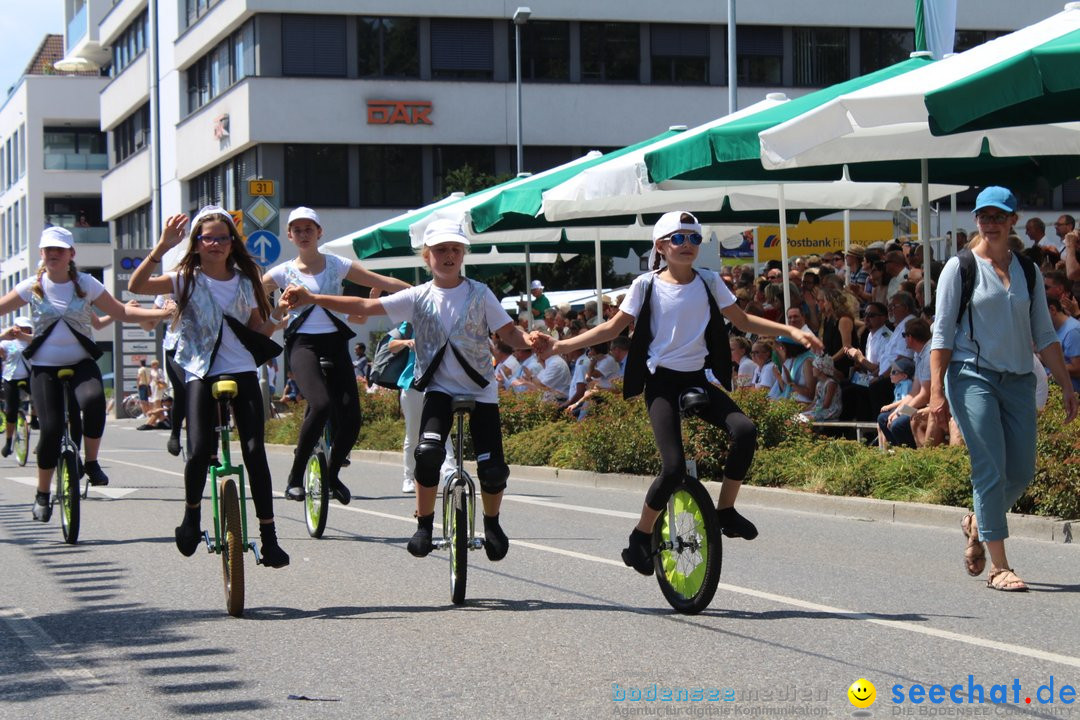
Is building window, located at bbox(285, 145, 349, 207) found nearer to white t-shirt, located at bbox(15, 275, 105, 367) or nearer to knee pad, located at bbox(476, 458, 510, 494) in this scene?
white t-shirt, located at bbox(15, 275, 105, 367)

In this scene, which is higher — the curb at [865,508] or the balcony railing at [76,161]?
the balcony railing at [76,161]

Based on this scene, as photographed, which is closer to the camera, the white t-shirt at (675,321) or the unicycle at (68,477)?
the white t-shirt at (675,321)

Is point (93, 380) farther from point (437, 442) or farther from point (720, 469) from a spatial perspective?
point (720, 469)

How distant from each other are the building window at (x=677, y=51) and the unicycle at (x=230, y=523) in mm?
41560

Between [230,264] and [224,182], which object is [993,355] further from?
[224,182]

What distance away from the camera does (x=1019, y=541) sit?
11.1 m

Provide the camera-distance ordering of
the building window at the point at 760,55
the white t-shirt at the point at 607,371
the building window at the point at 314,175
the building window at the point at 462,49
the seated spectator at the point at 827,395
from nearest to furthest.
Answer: the seated spectator at the point at 827,395, the white t-shirt at the point at 607,371, the building window at the point at 314,175, the building window at the point at 462,49, the building window at the point at 760,55

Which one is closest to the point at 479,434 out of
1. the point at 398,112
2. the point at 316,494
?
the point at 316,494

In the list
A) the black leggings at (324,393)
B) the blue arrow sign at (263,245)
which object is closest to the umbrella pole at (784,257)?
the blue arrow sign at (263,245)

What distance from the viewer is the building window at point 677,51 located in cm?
4869

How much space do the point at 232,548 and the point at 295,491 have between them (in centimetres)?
338

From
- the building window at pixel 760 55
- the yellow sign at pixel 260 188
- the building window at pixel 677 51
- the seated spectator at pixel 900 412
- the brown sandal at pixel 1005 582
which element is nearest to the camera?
the brown sandal at pixel 1005 582

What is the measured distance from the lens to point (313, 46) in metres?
46.2

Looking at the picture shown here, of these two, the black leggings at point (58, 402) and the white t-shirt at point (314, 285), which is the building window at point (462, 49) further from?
the white t-shirt at point (314, 285)
